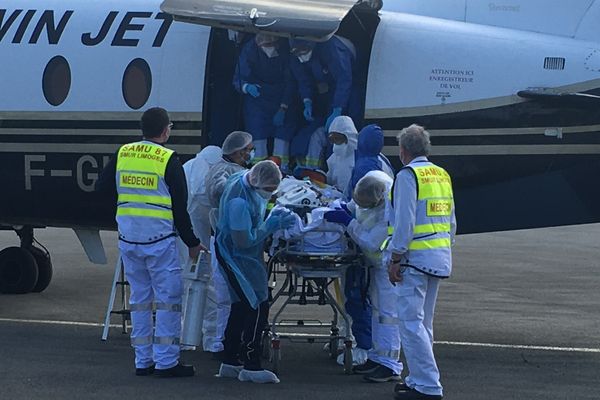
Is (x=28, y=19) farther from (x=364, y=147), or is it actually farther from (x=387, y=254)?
(x=387, y=254)

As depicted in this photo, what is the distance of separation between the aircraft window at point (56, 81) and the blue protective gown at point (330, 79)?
2.46m

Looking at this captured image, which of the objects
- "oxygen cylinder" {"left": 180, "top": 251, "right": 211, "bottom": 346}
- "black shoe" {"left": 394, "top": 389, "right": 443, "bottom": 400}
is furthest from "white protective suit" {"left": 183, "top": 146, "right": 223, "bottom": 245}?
"black shoe" {"left": 394, "top": 389, "right": 443, "bottom": 400}

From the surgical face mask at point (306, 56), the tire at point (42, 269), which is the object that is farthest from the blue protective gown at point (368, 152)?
the tire at point (42, 269)

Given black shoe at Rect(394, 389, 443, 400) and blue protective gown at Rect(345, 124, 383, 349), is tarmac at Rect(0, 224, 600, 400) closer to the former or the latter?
black shoe at Rect(394, 389, 443, 400)

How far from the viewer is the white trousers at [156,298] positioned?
10.6 meters

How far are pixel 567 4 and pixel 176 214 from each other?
4.51 metres

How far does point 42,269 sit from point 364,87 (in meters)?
5.52

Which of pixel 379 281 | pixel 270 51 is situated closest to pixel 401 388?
pixel 379 281

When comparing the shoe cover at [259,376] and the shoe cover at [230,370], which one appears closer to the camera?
the shoe cover at [259,376]

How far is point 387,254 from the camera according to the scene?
33.3ft

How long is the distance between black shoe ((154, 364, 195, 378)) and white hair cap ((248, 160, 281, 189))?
63.2 inches

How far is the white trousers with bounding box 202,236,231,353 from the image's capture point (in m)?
11.3

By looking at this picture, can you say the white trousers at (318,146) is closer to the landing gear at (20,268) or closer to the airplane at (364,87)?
the airplane at (364,87)

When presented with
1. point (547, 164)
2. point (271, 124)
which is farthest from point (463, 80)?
point (271, 124)
